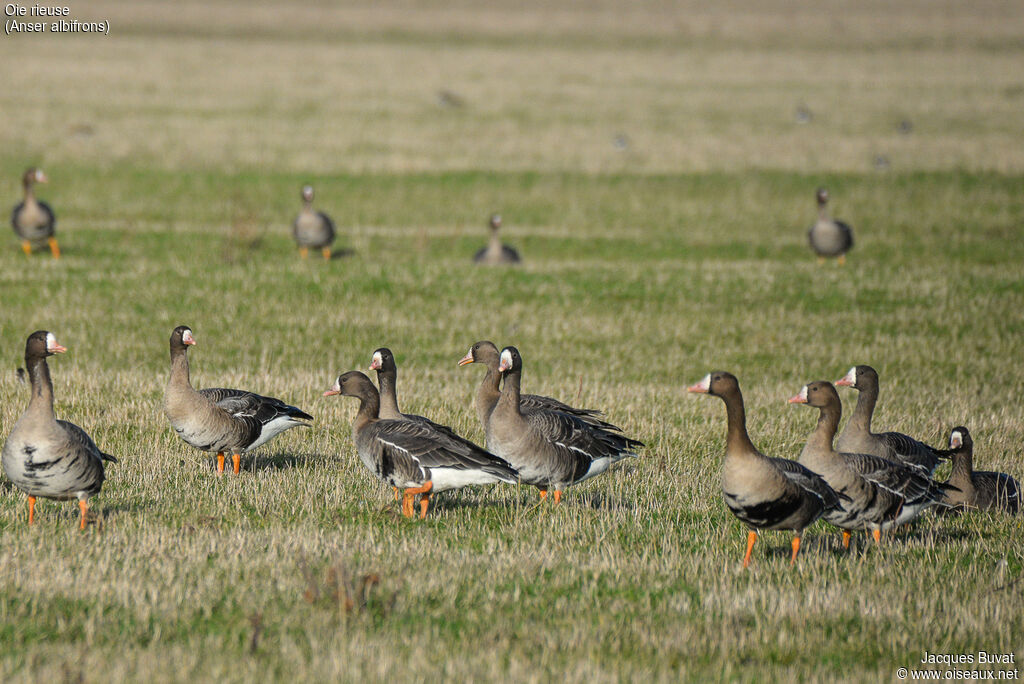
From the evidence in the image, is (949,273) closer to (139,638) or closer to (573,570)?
(573,570)

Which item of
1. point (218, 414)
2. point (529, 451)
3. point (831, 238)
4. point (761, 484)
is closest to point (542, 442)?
point (529, 451)

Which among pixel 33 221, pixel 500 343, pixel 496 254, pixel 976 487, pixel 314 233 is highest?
pixel 33 221

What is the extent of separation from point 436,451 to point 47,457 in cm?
327

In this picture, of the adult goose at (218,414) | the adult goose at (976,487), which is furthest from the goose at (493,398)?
the adult goose at (976,487)

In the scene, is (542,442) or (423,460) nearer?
(423,460)

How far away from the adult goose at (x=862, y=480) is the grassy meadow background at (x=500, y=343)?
388 mm

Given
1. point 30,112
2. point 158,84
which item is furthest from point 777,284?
point 158,84

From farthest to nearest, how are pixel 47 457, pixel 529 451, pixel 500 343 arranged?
pixel 500 343, pixel 529 451, pixel 47 457

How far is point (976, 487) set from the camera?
1155cm

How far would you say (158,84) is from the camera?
215ft

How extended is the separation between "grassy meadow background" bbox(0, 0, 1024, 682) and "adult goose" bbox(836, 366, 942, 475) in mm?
661

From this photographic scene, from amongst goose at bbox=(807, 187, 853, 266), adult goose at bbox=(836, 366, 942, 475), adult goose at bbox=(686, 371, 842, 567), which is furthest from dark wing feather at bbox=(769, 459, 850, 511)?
goose at bbox=(807, 187, 853, 266)

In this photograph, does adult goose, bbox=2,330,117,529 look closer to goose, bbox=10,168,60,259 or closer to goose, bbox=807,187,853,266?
goose, bbox=10,168,60,259

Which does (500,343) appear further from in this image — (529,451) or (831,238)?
(831,238)
